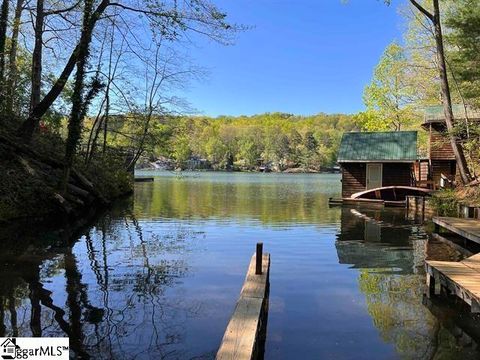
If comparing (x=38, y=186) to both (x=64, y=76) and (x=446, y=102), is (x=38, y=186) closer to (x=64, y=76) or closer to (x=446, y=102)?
(x=64, y=76)

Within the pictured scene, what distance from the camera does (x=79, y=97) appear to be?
1745cm

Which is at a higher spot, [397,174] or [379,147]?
[379,147]

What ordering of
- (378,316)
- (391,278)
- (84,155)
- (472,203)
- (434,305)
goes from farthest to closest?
1. (84,155)
2. (472,203)
3. (391,278)
4. (434,305)
5. (378,316)

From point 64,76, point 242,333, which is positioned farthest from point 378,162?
point 242,333

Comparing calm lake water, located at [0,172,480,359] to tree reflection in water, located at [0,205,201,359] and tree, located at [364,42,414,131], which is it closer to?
tree reflection in water, located at [0,205,201,359]

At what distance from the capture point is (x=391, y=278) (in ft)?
29.7

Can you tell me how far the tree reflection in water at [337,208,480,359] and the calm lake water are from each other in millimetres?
23

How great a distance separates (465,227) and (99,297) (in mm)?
10201

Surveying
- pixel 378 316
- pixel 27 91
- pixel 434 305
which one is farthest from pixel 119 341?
pixel 27 91

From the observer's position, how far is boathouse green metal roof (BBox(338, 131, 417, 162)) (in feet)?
97.3

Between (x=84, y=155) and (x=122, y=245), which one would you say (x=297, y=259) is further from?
(x=84, y=155)

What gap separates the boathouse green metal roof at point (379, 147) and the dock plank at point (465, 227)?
1463 centimetres

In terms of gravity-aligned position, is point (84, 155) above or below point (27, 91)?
below

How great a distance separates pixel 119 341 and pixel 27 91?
65.6 feet
